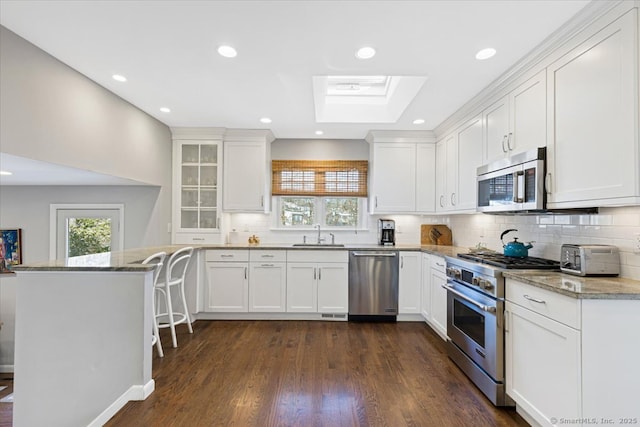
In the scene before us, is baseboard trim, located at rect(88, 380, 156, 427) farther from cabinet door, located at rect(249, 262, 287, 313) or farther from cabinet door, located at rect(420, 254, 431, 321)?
cabinet door, located at rect(420, 254, 431, 321)

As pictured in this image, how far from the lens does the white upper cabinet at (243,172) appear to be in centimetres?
411

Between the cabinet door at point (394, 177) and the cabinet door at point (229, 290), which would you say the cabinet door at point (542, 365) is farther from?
the cabinet door at point (229, 290)

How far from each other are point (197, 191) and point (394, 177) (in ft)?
8.83

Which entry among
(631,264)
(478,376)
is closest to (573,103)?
(631,264)

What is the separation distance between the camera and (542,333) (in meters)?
1.74

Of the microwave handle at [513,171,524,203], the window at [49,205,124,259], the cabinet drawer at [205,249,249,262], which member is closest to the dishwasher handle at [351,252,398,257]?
the cabinet drawer at [205,249,249,262]

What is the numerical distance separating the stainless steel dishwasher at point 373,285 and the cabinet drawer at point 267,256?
0.86 metres

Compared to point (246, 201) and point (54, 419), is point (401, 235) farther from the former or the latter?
point (54, 419)

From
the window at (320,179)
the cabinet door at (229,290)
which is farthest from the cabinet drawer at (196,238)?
the window at (320,179)

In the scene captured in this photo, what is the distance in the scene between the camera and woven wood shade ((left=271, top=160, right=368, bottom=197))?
4.46m

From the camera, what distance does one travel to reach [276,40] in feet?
6.64

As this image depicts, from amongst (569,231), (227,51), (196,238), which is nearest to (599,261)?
(569,231)

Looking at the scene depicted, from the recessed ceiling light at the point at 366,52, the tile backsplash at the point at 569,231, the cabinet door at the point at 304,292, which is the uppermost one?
the recessed ceiling light at the point at 366,52

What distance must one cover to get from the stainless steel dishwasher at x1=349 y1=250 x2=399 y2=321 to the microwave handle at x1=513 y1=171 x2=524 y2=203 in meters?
1.77
